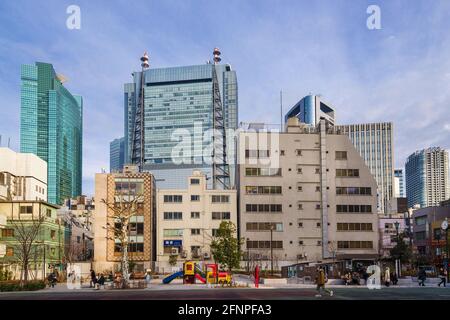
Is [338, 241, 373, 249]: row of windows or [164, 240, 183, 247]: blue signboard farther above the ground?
[164, 240, 183, 247]: blue signboard

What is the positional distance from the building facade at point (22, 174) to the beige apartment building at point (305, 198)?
35.9 meters

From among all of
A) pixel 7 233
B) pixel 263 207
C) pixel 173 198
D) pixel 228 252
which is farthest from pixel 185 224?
pixel 228 252

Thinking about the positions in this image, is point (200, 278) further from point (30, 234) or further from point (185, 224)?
point (185, 224)

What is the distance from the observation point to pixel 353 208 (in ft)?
279

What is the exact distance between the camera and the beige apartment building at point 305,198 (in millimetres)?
83750

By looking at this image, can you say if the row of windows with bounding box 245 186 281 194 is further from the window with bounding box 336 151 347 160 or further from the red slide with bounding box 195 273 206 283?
the red slide with bounding box 195 273 206 283

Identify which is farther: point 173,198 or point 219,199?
point 219,199

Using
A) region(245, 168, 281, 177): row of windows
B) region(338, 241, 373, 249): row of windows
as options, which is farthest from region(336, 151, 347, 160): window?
region(338, 241, 373, 249): row of windows

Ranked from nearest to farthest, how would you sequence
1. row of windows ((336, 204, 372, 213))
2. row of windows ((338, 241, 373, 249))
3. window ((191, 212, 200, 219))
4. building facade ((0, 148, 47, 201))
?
building facade ((0, 148, 47, 201)) < window ((191, 212, 200, 219)) < row of windows ((338, 241, 373, 249)) < row of windows ((336, 204, 372, 213))

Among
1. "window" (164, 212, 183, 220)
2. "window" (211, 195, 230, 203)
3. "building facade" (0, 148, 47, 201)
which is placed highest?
"building facade" (0, 148, 47, 201)

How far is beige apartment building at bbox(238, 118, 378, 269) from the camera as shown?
83750mm

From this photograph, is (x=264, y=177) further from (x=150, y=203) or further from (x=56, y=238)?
(x=56, y=238)

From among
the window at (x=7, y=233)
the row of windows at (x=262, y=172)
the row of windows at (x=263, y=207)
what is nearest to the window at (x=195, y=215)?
the row of windows at (x=263, y=207)

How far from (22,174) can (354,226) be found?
190ft
